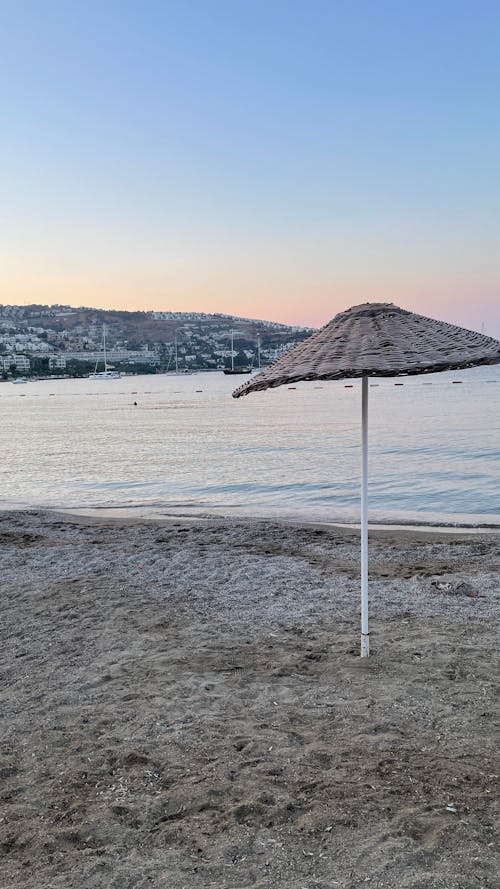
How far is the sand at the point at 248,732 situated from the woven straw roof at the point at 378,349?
2074 millimetres

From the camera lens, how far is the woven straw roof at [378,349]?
3916mm

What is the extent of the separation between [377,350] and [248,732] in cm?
238

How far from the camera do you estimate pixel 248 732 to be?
425 centimetres

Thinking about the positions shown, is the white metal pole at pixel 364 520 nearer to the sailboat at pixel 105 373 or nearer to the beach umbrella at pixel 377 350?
the beach umbrella at pixel 377 350

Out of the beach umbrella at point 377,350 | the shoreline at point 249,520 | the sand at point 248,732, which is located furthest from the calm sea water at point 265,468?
the beach umbrella at point 377,350

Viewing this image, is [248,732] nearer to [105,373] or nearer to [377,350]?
[377,350]

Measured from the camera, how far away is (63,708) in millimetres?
4668

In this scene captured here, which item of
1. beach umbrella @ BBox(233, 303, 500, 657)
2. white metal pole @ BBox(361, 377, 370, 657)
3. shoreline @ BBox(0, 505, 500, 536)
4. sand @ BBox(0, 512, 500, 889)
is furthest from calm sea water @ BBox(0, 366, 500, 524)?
beach umbrella @ BBox(233, 303, 500, 657)

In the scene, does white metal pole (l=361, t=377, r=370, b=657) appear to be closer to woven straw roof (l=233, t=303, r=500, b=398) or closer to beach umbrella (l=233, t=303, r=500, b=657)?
beach umbrella (l=233, t=303, r=500, b=657)

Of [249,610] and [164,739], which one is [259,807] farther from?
[249,610]

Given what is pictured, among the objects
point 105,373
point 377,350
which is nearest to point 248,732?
point 377,350

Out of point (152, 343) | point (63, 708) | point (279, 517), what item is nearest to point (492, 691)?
point (63, 708)

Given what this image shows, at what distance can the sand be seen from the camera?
3.10 meters

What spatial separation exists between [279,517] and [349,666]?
8590mm
